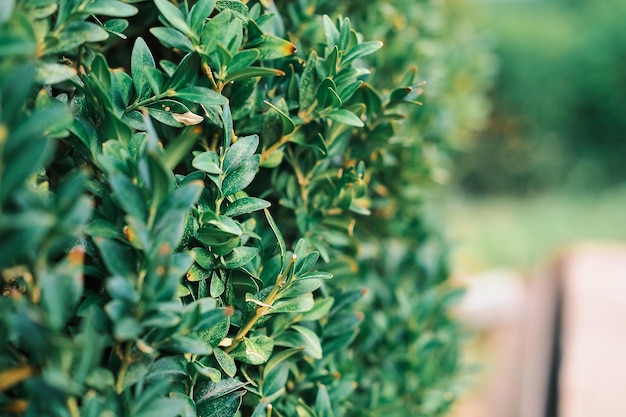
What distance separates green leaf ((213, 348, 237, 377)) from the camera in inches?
42.8

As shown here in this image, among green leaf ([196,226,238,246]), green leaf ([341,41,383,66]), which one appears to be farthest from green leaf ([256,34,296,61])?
green leaf ([196,226,238,246])

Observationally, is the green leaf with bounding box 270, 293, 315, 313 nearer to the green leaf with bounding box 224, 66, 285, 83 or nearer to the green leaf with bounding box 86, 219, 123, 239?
the green leaf with bounding box 86, 219, 123, 239

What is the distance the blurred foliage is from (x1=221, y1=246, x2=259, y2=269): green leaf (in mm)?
8136

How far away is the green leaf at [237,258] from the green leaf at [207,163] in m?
0.16

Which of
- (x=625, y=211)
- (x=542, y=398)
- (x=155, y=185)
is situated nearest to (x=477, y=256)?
(x=625, y=211)

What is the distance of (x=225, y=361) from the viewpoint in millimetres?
1094

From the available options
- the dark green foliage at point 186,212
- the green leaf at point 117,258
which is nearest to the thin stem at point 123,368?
the dark green foliage at point 186,212

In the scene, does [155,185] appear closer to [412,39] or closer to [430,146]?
[412,39]

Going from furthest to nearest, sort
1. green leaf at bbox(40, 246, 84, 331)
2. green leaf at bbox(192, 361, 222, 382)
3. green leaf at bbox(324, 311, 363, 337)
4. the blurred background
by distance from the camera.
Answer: the blurred background
green leaf at bbox(324, 311, 363, 337)
green leaf at bbox(192, 361, 222, 382)
green leaf at bbox(40, 246, 84, 331)

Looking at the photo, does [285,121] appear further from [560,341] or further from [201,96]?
[560,341]

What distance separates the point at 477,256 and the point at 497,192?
379 centimetres

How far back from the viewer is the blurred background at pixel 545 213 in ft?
9.04

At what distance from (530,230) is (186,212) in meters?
6.22

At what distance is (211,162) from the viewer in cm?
108
